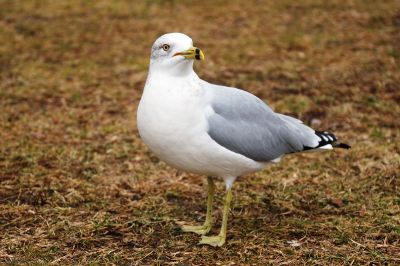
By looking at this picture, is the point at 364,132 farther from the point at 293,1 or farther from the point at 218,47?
the point at 293,1

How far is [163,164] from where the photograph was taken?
18.2 ft

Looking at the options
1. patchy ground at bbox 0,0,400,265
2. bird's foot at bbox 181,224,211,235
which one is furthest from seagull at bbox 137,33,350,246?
patchy ground at bbox 0,0,400,265

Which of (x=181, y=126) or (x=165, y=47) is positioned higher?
(x=165, y=47)

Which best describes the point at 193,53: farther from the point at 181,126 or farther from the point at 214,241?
the point at 214,241

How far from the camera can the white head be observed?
393 cm

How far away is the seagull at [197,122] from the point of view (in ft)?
12.8

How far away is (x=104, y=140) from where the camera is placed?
237 inches

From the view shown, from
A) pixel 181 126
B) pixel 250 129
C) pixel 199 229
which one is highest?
pixel 181 126

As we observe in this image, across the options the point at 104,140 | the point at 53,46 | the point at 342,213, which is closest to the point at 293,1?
the point at 53,46

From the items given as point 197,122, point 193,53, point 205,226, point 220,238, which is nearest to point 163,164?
point 205,226

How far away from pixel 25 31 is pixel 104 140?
3.66 metres

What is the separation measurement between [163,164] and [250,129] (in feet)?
4.92

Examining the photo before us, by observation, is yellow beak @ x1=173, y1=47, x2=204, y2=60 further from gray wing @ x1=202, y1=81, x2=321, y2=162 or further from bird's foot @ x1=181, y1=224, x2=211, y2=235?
bird's foot @ x1=181, y1=224, x2=211, y2=235

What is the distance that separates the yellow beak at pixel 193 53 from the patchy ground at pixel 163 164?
1.23 metres
